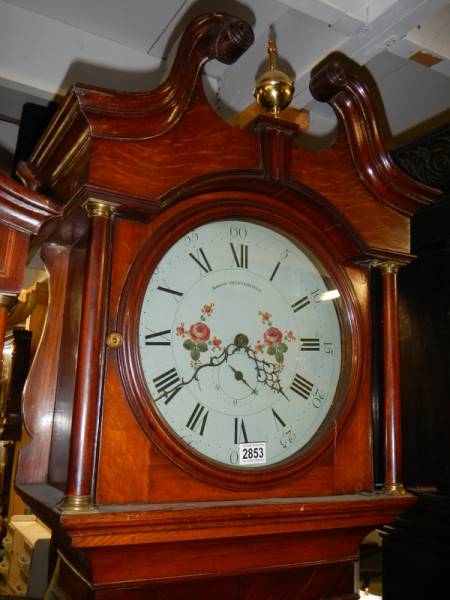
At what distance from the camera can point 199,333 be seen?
0.92 m

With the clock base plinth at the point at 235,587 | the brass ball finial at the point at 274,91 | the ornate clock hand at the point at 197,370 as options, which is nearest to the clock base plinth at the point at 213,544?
the clock base plinth at the point at 235,587

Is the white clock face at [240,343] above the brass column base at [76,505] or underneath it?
above

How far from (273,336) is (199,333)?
0.45ft

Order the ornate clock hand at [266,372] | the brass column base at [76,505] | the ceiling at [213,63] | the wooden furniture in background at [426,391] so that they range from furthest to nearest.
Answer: the ceiling at [213,63]
the wooden furniture in background at [426,391]
the ornate clock hand at [266,372]
the brass column base at [76,505]

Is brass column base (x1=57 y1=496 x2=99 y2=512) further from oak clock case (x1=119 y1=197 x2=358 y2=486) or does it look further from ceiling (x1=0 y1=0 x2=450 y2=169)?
ceiling (x1=0 y1=0 x2=450 y2=169)

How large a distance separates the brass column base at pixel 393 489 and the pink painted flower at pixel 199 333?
0.41 metres

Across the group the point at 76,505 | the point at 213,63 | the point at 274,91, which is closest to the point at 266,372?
the point at 76,505

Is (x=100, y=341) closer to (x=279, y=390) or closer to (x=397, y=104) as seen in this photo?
(x=279, y=390)

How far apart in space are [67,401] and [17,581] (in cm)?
251

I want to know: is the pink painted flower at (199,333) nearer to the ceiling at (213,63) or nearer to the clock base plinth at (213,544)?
the clock base plinth at (213,544)

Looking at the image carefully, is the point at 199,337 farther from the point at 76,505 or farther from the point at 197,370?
the point at 76,505

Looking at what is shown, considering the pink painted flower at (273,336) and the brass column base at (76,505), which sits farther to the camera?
the pink painted flower at (273,336)

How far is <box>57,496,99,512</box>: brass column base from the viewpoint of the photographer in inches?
29.0

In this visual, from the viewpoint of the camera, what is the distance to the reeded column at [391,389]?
1.01 m
